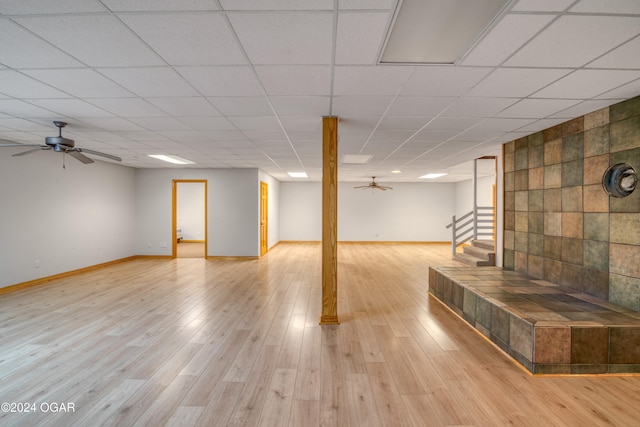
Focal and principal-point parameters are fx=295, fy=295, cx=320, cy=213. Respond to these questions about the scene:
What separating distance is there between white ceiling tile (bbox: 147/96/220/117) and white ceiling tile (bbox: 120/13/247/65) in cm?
89

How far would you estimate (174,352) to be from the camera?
10.0ft

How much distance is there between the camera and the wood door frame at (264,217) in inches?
372

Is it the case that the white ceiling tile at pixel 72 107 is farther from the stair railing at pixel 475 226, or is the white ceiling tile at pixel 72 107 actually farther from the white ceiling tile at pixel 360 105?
the stair railing at pixel 475 226

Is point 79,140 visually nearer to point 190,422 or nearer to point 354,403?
point 190,422

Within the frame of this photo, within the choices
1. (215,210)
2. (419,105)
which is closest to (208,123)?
(419,105)

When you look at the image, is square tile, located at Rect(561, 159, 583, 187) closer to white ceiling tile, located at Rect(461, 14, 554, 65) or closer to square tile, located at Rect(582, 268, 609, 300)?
square tile, located at Rect(582, 268, 609, 300)

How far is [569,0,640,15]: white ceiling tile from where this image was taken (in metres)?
1.75

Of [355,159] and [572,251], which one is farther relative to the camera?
[355,159]

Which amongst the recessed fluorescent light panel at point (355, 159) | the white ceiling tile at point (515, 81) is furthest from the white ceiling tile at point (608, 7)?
the recessed fluorescent light panel at point (355, 159)

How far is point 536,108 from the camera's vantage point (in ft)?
11.8

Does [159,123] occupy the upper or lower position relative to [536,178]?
upper

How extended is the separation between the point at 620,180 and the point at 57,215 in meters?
9.55

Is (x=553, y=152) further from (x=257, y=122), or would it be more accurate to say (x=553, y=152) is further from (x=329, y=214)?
(x=257, y=122)

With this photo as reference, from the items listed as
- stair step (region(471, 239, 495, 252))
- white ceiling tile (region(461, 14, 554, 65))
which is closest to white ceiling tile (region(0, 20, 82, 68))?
white ceiling tile (region(461, 14, 554, 65))
